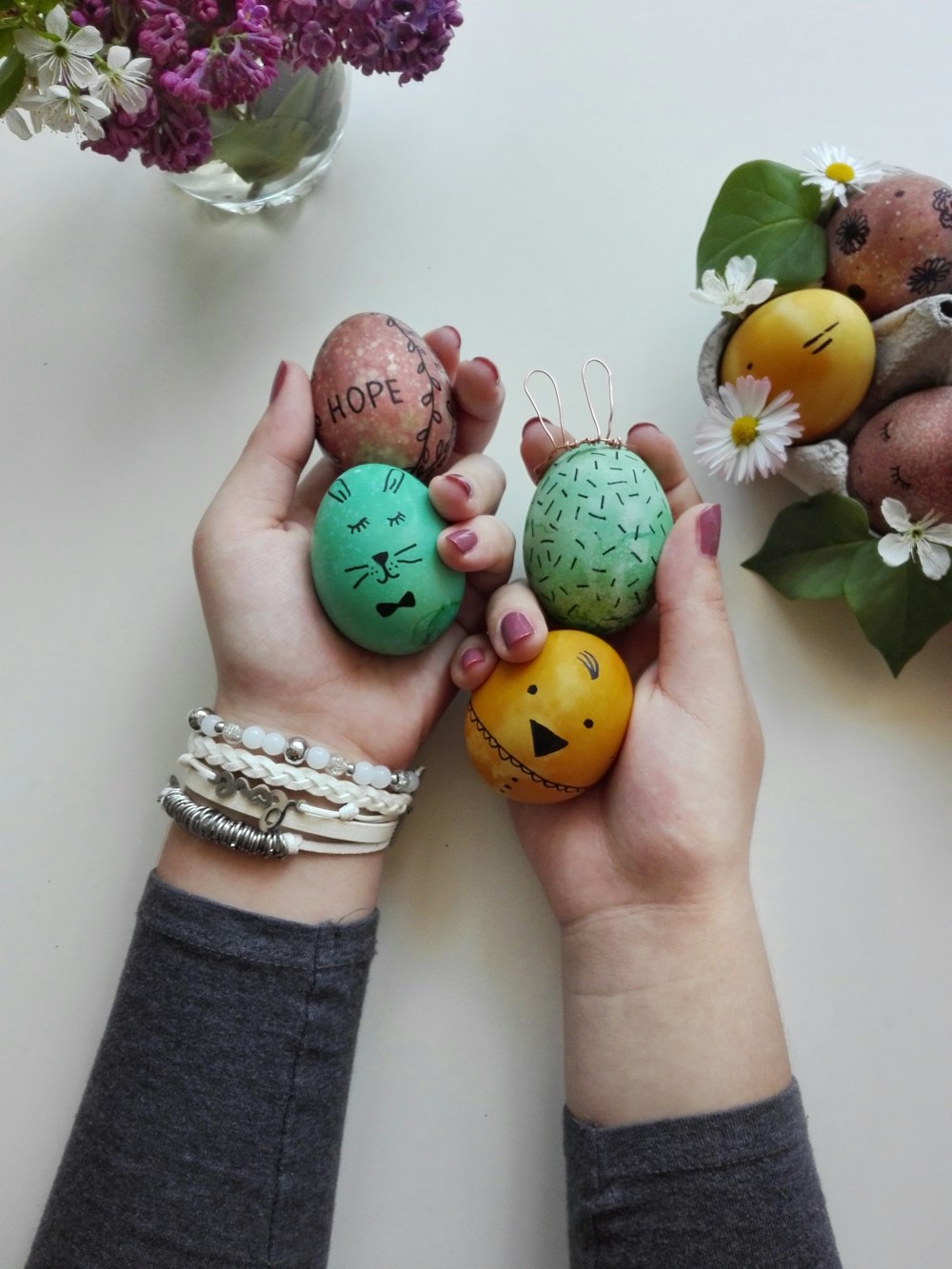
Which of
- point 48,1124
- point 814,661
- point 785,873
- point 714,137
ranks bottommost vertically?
point 48,1124

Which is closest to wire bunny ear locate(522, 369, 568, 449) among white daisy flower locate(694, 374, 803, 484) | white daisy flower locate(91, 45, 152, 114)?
white daisy flower locate(694, 374, 803, 484)

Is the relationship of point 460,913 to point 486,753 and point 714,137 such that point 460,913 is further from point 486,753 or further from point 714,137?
point 714,137

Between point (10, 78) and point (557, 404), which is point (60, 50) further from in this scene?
point (557, 404)

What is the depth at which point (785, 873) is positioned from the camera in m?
0.75

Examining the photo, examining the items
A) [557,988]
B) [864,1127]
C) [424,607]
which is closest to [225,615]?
[424,607]

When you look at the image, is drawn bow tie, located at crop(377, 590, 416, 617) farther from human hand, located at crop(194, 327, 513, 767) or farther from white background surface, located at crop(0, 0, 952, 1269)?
white background surface, located at crop(0, 0, 952, 1269)

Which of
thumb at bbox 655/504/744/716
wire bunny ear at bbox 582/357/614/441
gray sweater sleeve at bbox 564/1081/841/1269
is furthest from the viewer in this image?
wire bunny ear at bbox 582/357/614/441

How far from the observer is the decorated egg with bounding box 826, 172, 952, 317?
2.27 ft

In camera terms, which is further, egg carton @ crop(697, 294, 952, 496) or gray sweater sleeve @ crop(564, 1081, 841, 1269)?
egg carton @ crop(697, 294, 952, 496)

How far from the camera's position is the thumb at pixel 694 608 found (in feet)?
2.15

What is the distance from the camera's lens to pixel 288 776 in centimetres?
64

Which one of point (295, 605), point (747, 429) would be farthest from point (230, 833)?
point (747, 429)

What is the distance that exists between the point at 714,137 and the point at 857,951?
769 millimetres

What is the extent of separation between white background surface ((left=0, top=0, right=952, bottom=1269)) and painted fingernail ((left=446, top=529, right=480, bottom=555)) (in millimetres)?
174
